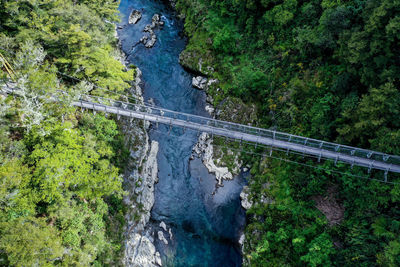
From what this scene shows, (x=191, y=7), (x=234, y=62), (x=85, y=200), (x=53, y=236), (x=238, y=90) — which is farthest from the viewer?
(x=191, y=7)

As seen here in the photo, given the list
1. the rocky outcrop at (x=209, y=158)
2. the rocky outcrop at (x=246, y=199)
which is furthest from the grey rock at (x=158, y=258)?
the rocky outcrop at (x=246, y=199)

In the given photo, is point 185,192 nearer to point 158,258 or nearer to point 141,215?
point 141,215

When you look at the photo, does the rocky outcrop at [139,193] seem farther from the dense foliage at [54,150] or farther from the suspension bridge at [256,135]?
the suspension bridge at [256,135]

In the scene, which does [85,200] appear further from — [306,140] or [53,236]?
[306,140]

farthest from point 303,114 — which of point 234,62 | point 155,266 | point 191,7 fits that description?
point 191,7

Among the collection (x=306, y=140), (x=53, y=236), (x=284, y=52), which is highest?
(x=284, y=52)

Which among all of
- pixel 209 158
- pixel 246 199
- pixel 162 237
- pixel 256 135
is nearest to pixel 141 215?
pixel 162 237
